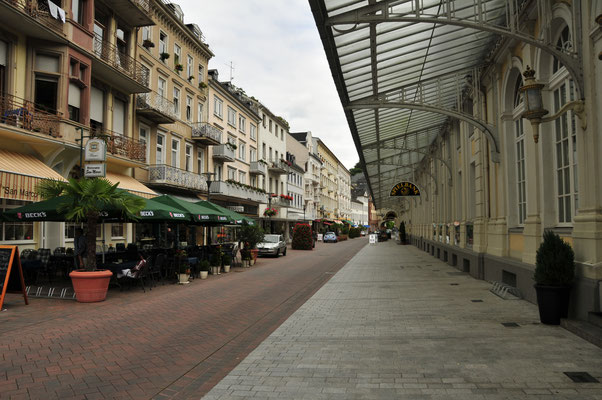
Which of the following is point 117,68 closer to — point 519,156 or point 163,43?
point 163,43

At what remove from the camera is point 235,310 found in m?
9.20

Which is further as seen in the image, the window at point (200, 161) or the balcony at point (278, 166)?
the balcony at point (278, 166)

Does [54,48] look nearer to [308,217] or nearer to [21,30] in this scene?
[21,30]

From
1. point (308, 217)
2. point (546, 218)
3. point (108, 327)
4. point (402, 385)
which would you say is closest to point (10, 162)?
point (108, 327)

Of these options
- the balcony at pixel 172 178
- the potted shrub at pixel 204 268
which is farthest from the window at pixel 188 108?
the potted shrub at pixel 204 268

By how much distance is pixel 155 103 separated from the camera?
24.1m

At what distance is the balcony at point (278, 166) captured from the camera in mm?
46534

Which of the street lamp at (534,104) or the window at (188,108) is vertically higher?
the window at (188,108)

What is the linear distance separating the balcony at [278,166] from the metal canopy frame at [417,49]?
2911cm

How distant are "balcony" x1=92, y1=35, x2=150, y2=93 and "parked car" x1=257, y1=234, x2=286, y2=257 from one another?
11.0m

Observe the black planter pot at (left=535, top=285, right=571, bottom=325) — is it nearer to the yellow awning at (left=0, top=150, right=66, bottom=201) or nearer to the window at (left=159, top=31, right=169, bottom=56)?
the yellow awning at (left=0, top=150, right=66, bottom=201)

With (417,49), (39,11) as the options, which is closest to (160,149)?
(39,11)

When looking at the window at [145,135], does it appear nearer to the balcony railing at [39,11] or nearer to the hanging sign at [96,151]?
the balcony railing at [39,11]

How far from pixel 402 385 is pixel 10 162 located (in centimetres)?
1336
